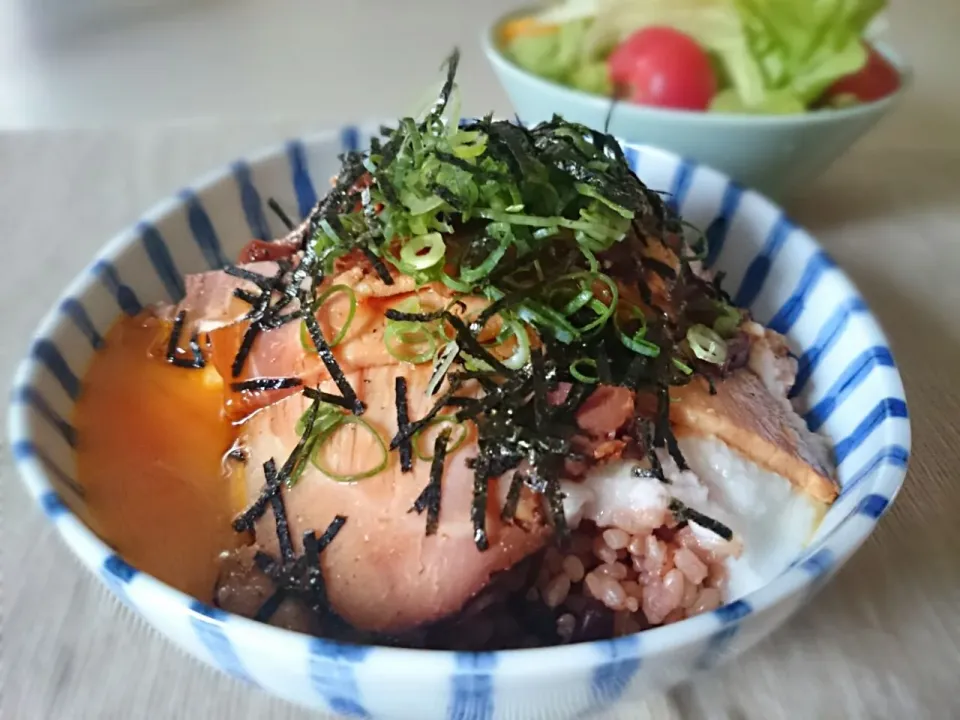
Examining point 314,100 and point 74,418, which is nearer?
point 74,418

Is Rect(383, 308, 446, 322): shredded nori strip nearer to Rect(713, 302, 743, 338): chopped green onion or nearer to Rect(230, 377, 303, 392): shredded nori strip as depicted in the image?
Rect(230, 377, 303, 392): shredded nori strip

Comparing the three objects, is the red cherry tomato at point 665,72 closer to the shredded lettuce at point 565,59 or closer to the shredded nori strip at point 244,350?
the shredded lettuce at point 565,59

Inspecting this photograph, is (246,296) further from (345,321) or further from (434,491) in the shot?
(434,491)

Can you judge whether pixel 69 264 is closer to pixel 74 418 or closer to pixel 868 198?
pixel 74 418

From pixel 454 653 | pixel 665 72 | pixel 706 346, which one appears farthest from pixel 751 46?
pixel 454 653

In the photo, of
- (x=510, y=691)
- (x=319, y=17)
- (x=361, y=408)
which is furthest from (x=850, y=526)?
(x=319, y=17)

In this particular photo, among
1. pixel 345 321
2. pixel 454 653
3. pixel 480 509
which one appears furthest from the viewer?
pixel 345 321

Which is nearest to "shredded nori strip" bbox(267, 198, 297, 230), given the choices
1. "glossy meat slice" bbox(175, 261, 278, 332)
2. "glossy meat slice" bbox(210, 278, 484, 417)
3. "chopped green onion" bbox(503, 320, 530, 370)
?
"glossy meat slice" bbox(175, 261, 278, 332)
